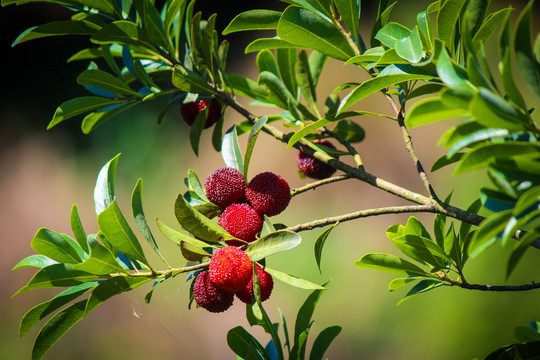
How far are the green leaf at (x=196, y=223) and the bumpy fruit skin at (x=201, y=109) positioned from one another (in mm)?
319

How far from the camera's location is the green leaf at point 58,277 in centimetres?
55

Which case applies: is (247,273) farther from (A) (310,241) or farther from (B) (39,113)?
(B) (39,113)

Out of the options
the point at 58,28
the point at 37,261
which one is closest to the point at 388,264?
the point at 37,261

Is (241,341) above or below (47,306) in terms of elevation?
below

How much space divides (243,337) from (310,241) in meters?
1.50

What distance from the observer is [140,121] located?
103 inches

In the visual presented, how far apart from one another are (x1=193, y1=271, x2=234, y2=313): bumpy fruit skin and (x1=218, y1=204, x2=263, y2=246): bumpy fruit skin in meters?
0.06

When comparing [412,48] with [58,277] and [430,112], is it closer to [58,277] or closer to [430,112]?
[430,112]

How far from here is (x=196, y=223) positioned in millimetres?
553

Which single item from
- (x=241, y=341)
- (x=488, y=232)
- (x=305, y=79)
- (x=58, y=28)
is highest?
(x=58, y=28)

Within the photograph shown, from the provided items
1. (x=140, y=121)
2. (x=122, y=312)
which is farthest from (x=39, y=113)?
(x=122, y=312)

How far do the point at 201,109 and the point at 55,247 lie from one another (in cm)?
38

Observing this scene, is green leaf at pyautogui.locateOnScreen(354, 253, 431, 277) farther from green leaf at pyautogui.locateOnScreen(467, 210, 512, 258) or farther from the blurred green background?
the blurred green background

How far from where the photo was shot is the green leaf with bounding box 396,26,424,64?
46cm
